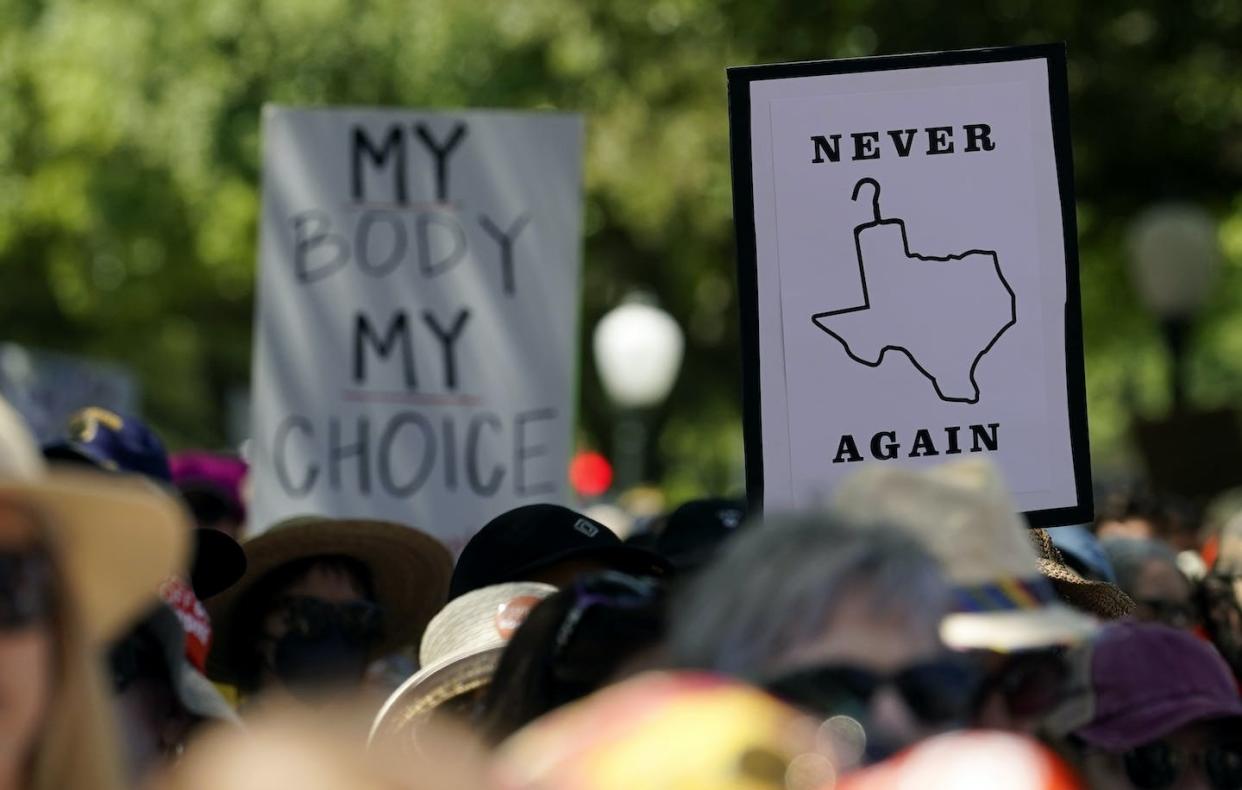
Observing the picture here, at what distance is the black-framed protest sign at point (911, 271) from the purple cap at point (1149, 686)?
746 mm

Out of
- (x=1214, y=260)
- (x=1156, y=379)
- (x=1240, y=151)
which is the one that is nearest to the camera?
(x=1214, y=260)

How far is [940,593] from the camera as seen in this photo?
2.35 m

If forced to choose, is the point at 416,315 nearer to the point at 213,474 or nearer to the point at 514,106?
the point at 213,474

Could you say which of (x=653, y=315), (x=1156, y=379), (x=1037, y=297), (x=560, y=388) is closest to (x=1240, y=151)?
(x=653, y=315)

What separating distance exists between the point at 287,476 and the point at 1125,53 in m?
8.69

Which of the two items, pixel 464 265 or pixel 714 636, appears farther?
pixel 464 265

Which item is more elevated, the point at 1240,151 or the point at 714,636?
the point at 1240,151

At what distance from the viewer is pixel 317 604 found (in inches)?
185

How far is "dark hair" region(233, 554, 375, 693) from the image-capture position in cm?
454

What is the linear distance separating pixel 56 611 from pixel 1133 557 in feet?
13.4

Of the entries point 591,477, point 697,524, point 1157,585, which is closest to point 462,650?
point 697,524

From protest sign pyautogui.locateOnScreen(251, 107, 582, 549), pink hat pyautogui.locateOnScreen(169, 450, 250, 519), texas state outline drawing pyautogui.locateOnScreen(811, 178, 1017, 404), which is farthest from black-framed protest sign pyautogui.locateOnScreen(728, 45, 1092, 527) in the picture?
pink hat pyautogui.locateOnScreen(169, 450, 250, 519)

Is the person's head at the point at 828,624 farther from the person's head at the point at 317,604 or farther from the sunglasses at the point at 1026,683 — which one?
the person's head at the point at 317,604

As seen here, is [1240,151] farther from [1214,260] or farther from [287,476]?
[287,476]
